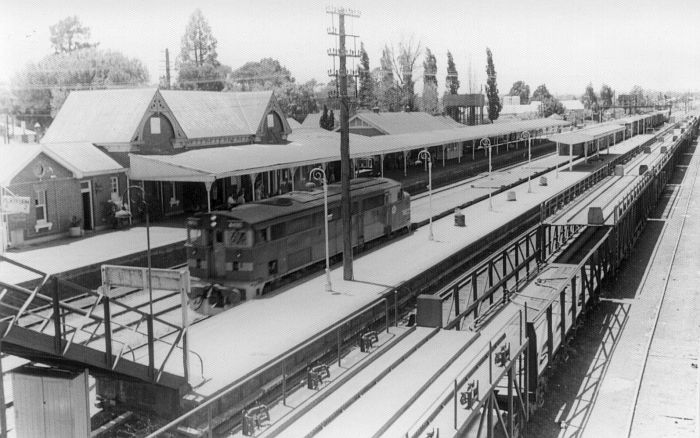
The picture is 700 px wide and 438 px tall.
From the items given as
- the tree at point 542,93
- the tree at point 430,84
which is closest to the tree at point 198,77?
the tree at point 430,84

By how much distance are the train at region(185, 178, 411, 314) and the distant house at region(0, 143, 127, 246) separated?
8.25 metres

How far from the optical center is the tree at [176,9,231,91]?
85.8 metres

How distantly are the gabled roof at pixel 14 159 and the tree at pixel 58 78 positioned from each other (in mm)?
43266

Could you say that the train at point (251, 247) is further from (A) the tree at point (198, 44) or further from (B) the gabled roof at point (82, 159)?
(A) the tree at point (198, 44)

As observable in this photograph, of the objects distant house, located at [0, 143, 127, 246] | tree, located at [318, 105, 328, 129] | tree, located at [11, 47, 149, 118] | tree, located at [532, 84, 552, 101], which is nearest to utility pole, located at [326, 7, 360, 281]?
distant house, located at [0, 143, 127, 246]

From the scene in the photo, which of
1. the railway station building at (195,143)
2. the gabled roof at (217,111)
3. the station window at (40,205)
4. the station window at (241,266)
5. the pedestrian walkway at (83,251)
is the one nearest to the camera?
the station window at (241,266)

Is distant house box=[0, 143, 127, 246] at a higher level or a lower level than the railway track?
higher

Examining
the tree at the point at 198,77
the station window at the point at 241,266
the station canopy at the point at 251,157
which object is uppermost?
the tree at the point at 198,77

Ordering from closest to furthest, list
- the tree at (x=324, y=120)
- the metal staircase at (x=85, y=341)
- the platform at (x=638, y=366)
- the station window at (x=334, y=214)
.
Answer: the metal staircase at (x=85, y=341) < the platform at (x=638, y=366) < the station window at (x=334, y=214) < the tree at (x=324, y=120)

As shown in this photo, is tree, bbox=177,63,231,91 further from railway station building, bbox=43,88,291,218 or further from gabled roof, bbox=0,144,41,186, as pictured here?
gabled roof, bbox=0,144,41,186

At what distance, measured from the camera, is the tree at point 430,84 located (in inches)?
4257

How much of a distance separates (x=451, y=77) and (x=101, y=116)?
81.9m

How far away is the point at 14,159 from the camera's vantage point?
2580 centimetres

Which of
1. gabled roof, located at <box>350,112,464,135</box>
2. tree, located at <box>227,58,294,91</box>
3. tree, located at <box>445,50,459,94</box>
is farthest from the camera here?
tree, located at <box>445,50,459,94</box>
